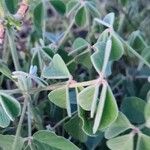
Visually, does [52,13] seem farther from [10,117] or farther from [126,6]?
[10,117]

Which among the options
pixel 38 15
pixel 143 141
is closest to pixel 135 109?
pixel 143 141

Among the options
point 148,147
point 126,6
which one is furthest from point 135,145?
point 126,6

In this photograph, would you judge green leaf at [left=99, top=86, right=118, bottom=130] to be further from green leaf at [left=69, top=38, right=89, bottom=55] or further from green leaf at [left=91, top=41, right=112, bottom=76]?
green leaf at [left=69, top=38, right=89, bottom=55]

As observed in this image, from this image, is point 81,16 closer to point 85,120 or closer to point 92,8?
point 92,8

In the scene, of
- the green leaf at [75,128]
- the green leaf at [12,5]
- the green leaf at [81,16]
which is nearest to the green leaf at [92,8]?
the green leaf at [81,16]

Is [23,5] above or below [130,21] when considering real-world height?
above

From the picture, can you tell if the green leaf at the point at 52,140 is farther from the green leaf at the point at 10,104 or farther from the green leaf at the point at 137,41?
the green leaf at the point at 137,41
